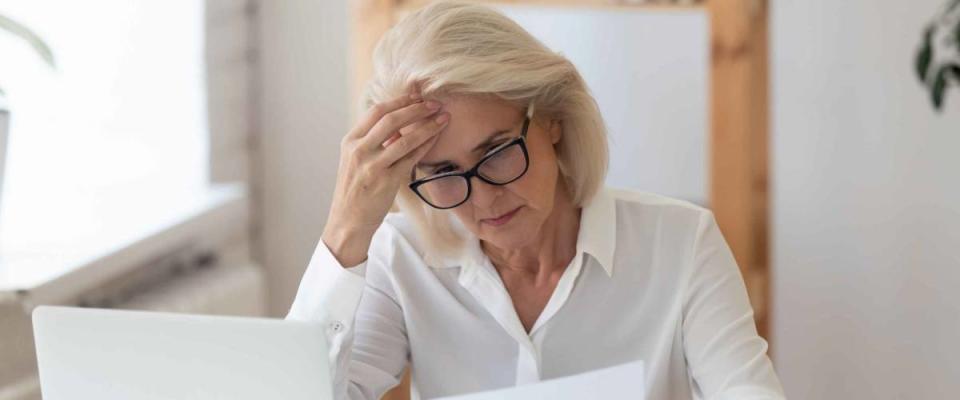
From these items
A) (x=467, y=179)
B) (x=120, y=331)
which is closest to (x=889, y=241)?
(x=467, y=179)

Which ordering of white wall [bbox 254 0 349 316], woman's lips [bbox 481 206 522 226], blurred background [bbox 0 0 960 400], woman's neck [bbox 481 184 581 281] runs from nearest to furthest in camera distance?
1. woman's lips [bbox 481 206 522 226]
2. woman's neck [bbox 481 184 581 281]
3. blurred background [bbox 0 0 960 400]
4. white wall [bbox 254 0 349 316]

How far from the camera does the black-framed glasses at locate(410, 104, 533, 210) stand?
1.38m

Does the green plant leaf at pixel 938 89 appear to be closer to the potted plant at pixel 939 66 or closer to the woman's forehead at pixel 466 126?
the potted plant at pixel 939 66

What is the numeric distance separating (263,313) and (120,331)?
76.2 inches

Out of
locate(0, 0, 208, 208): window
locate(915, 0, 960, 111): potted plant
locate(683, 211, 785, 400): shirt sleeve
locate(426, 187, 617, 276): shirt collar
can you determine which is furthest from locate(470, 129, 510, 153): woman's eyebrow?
locate(915, 0, 960, 111): potted plant

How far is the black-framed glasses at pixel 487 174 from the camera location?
1379 millimetres

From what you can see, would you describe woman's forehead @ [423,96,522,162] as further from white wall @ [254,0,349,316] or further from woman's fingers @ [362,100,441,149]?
white wall @ [254,0,349,316]

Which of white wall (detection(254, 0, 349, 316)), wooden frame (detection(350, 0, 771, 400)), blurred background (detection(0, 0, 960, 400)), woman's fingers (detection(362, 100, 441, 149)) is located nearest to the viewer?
woman's fingers (detection(362, 100, 441, 149))

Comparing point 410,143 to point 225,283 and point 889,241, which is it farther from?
point 889,241

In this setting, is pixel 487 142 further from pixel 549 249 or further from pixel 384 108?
pixel 549 249

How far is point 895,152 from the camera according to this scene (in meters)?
2.88

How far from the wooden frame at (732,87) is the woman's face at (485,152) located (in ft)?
3.52

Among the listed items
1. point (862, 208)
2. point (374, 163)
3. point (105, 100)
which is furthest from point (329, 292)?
point (862, 208)

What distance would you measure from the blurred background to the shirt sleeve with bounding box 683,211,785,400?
3.42 feet
